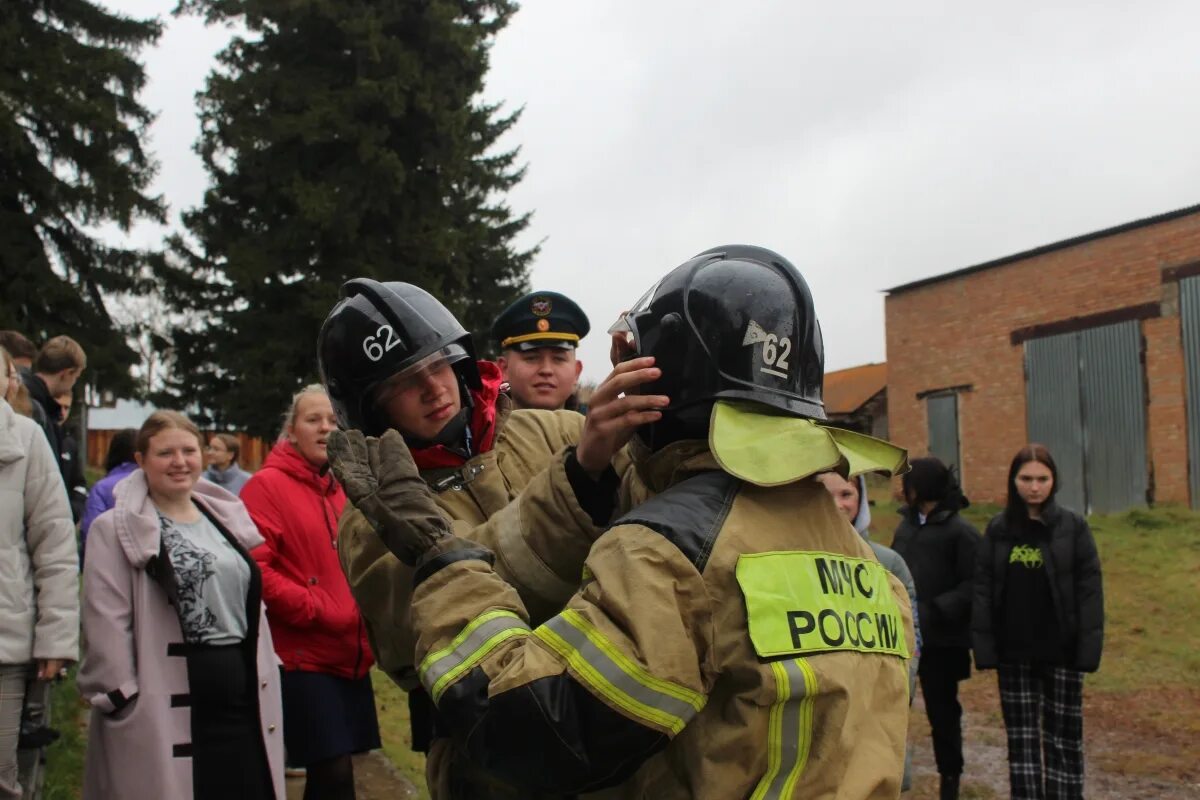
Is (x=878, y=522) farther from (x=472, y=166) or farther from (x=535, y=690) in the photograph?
(x=535, y=690)

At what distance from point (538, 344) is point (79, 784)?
11.7 ft

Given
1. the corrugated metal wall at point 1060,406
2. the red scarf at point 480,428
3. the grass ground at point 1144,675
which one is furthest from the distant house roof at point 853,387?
the red scarf at point 480,428

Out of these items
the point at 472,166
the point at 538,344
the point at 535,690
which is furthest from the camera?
the point at 472,166

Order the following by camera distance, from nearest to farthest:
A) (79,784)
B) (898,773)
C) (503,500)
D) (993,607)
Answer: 1. (898,773)
2. (503,500)
3. (79,784)
4. (993,607)

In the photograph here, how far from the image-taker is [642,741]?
5.76 ft

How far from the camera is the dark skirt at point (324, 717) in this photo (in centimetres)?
464

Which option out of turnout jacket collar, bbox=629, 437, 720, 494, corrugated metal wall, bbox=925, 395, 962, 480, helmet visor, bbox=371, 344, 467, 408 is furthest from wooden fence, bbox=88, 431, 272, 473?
corrugated metal wall, bbox=925, 395, 962, 480

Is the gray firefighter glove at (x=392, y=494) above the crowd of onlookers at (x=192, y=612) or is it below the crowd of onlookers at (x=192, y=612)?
above

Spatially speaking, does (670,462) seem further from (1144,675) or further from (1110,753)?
(1144,675)

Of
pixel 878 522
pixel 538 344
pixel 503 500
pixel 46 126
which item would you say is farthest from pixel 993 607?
pixel 46 126

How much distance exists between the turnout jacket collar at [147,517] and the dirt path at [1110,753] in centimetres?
484

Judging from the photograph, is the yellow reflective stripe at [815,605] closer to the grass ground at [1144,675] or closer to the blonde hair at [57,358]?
the blonde hair at [57,358]

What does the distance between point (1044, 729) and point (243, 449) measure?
27.9 meters

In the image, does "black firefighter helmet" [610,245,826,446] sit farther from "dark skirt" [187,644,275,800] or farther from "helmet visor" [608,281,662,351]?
"dark skirt" [187,644,275,800]
